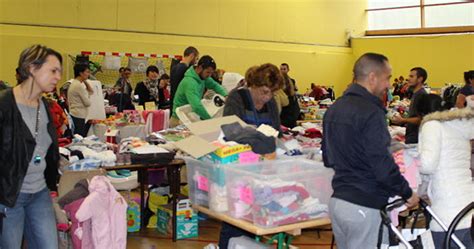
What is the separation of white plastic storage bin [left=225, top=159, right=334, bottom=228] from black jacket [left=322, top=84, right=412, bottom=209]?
247 mm

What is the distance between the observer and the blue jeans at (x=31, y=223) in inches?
103

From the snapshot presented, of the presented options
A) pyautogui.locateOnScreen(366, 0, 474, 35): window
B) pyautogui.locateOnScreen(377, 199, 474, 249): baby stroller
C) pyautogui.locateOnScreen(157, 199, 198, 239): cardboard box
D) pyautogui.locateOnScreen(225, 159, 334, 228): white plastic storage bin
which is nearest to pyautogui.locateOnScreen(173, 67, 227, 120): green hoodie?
pyautogui.locateOnScreen(157, 199, 198, 239): cardboard box

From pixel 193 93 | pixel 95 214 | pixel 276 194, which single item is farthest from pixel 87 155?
pixel 276 194

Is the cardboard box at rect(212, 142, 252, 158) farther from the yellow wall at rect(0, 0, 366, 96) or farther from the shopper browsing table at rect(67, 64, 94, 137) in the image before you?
the yellow wall at rect(0, 0, 366, 96)

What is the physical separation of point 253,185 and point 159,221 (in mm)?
2483

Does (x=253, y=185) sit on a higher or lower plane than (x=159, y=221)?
higher

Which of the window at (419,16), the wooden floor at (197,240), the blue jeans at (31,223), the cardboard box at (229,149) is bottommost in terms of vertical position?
the wooden floor at (197,240)

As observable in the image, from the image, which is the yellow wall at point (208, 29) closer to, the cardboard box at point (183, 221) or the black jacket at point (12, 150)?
the cardboard box at point (183, 221)

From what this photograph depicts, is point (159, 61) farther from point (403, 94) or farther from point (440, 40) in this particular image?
point (440, 40)

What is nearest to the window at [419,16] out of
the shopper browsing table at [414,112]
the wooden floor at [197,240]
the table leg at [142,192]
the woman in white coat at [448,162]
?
the shopper browsing table at [414,112]

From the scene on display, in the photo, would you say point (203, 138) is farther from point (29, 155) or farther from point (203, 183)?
point (29, 155)

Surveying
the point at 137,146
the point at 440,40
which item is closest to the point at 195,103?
the point at 137,146

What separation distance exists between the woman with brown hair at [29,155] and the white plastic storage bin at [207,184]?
77 centimetres

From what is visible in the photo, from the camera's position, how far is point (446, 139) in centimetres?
311
